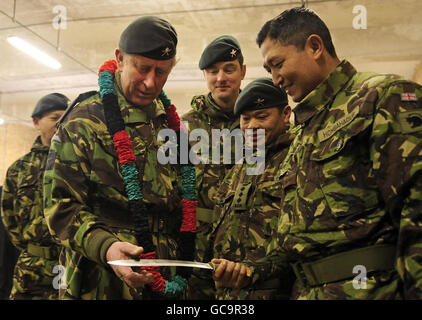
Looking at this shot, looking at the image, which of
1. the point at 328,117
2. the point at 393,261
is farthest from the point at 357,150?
the point at 393,261

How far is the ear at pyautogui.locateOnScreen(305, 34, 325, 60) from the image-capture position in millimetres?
1096

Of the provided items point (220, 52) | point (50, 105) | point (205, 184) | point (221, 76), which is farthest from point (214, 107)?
point (50, 105)

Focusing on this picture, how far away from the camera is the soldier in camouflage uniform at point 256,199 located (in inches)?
54.0

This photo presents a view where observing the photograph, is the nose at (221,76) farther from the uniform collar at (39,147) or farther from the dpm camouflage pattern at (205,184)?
the uniform collar at (39,147)

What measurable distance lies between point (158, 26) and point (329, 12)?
1876mm

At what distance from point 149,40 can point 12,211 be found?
179cm

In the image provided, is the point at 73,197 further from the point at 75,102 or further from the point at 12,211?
the point at 12,211

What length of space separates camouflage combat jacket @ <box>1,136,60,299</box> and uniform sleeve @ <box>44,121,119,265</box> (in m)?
1.32

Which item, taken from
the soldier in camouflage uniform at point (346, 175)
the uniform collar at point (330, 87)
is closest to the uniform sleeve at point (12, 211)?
the soldier in camouflage uniform at point (346, 175)

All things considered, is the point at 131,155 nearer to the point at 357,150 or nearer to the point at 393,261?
the point at 357,150

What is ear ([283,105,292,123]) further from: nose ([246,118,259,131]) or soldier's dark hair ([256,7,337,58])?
soldier's dark hair ([256,7,337,58])

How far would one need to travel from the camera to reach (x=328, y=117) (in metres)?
1.03

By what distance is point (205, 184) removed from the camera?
67.7 inches

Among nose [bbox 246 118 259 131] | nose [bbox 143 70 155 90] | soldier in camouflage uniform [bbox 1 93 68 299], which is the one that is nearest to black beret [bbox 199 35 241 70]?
nose [bbox 246 118 259 131]
